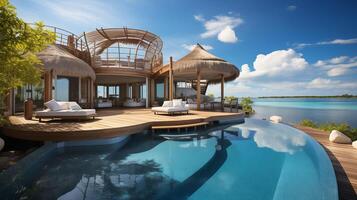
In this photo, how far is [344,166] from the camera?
361cm

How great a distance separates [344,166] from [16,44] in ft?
21.4

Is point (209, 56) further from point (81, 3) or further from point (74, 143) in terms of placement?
point (74, 143)

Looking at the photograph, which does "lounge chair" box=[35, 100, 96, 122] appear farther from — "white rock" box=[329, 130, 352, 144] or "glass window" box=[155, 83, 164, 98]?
"glass window" box=[155, 83, 164, 98]

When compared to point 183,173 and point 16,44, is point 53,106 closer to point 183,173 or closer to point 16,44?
point 16,44

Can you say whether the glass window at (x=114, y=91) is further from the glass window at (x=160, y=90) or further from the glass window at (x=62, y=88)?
the glass window at (x=62, y=88)

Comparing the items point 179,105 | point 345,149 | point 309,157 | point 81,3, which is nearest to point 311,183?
point 309,157

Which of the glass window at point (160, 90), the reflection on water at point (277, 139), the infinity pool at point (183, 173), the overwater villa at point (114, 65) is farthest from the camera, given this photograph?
the glass window at point (160, 90)

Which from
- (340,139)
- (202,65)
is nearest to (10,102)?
(202,65)

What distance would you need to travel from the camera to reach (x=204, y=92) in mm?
20578

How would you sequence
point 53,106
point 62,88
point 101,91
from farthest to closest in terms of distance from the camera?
point 101,91 → point 62,88 → point 53,106

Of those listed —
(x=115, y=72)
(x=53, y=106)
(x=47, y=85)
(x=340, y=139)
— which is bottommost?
(x=340, y=139)

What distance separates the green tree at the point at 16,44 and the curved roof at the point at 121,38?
9.80 metres

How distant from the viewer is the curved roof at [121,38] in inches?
536

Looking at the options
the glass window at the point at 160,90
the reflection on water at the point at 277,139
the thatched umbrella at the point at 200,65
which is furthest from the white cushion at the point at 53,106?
the glass window at the point at 160,90
